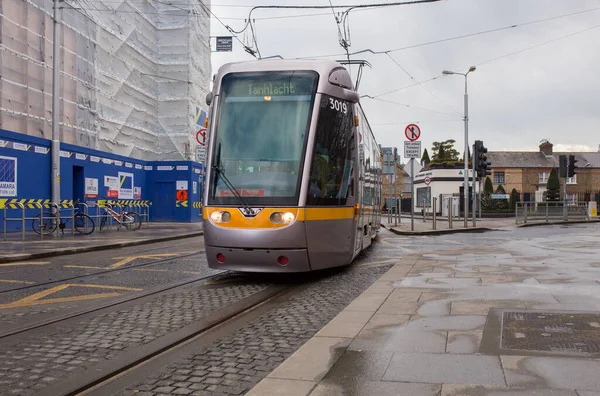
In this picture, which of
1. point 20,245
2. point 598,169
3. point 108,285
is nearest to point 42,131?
point 20,245

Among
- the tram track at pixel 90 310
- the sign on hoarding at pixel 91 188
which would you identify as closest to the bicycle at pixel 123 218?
the sign on hoarding at pixel 91 188

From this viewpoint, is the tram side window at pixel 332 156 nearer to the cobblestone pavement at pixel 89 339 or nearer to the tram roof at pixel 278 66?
the tram roof at pixel 278 66

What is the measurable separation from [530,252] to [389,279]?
19.7ft

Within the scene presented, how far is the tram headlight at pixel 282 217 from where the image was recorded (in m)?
7.86

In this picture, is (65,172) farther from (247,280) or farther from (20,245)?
(247,280)

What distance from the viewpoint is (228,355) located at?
4645 millimetres

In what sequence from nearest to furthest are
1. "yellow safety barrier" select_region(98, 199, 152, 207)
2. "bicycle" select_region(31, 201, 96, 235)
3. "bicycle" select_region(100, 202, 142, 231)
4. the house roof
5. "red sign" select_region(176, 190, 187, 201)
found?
"bicycle" select_region(31, 201, 96, 235) → "bicycle" select_region(100, 202, 142, 231) → "yellow safety barrier" select_region(98, 199, 152, 207) → "red sign" select_region(176, 190, 187, 201) → the house roof

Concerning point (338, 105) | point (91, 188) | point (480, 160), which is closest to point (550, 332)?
point (338, 105)

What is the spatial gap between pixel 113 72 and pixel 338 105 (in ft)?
74.4

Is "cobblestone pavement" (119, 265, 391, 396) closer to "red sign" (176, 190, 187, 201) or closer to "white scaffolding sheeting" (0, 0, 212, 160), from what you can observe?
"white scaffolding sheeting" (0, 0, 212, 160)

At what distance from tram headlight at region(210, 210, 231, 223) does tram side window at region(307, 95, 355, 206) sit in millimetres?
1181

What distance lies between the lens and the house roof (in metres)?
71.2

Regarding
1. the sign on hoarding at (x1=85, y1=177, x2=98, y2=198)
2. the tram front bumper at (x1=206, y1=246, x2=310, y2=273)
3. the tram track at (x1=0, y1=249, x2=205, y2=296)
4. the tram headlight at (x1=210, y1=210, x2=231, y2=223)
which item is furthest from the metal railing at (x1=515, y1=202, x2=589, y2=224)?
the tram headlight at (x1=210, y1=210, x2=231, y2=223)

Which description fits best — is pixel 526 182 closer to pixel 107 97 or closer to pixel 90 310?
pixel 107 97
